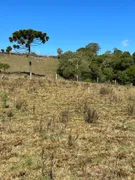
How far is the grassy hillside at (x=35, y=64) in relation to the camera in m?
56.5

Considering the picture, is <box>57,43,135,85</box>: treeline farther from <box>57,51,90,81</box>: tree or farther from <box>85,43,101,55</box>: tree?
<box>85,43,101,55</box>: tree

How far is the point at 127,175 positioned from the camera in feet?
14.5

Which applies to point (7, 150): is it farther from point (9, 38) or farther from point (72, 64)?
point (72, 64)

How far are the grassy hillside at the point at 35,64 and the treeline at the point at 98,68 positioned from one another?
10.6ft

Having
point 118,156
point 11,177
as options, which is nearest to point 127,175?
point 118,156

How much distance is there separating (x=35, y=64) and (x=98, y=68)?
17.6 m

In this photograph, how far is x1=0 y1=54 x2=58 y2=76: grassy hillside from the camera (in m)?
56.5

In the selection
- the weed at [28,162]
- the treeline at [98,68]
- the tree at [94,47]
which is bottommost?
the weed at [28,162]

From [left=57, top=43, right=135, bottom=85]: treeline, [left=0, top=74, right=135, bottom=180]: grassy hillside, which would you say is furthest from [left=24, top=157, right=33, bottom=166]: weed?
[left=57, top=43, right=135, bottom=85]: treeline

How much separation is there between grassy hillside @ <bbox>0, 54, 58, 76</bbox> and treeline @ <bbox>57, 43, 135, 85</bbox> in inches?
127

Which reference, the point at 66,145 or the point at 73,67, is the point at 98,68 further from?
the point at 66,145

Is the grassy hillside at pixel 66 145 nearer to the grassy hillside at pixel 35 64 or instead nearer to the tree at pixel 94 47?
the grassy hillside at pixel 35 64

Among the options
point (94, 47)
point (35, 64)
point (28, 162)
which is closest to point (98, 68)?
point (35, 64)

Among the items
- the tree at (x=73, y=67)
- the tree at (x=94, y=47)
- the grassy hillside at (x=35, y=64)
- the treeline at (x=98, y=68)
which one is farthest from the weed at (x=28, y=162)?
the tree at (x=94, y=47)
